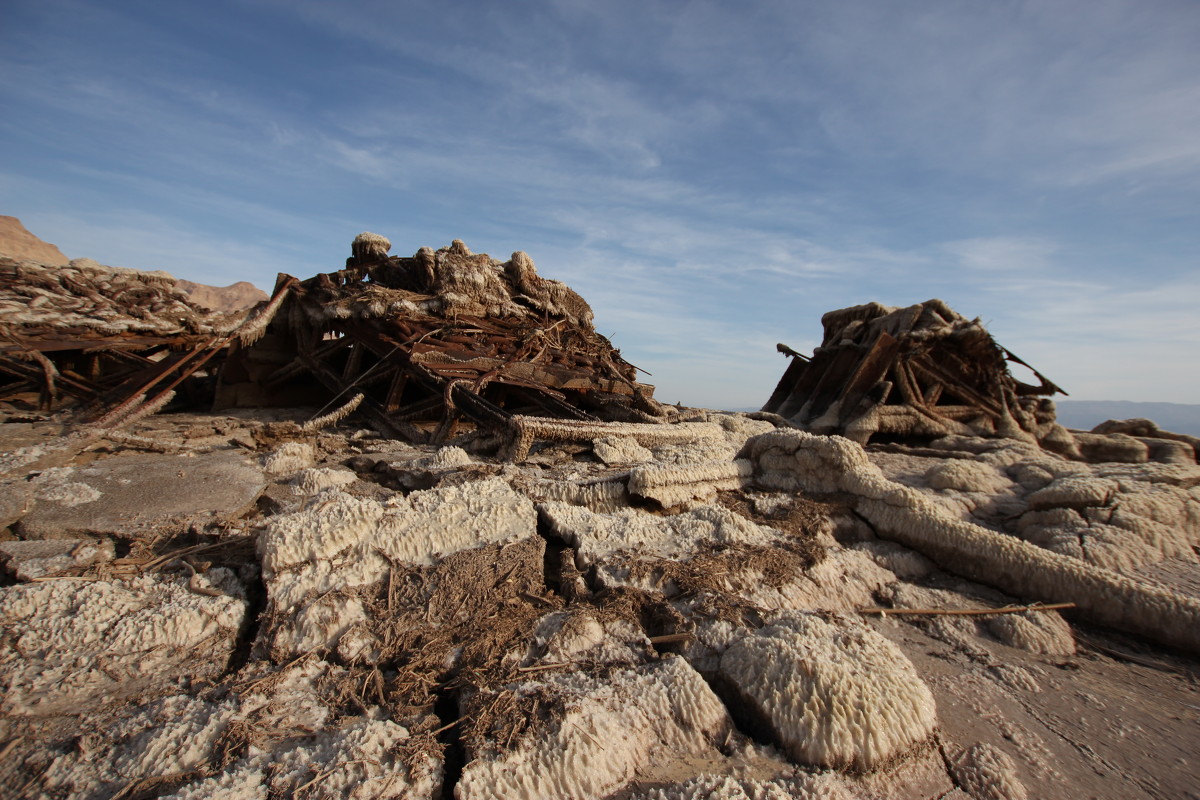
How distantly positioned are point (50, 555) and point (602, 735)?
2.48m

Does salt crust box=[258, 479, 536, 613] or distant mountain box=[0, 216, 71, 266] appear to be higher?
distant mountain box=[0, 216, 71, 266]

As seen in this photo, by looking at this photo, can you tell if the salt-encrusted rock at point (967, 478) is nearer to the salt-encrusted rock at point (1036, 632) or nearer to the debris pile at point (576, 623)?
the debris pile at point (576, 623)

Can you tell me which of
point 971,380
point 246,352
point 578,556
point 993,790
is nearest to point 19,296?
point 246,352

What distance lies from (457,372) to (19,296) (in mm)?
5215

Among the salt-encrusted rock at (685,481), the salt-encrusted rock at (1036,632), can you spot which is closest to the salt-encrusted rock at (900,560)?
the salt-encrusted rock at (1036,632)

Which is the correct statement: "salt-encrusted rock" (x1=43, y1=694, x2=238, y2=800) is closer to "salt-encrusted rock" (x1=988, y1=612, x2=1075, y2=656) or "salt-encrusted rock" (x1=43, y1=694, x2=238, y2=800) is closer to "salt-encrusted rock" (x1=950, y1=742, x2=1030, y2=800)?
"salt-encrusted rock" (x1=950, y1=742, x2=1030, y2=800)

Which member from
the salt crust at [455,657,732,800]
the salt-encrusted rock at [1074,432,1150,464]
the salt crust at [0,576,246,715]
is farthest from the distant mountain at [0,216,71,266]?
the salt-encrusted rock at [1074,432,1150,464]

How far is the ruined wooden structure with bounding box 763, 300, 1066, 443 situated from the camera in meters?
7.48

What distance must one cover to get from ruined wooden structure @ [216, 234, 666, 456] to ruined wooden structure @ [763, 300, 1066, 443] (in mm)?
3383

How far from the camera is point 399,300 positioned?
19.7ft

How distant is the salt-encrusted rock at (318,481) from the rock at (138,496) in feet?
0.68

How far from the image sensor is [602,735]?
1.57 m

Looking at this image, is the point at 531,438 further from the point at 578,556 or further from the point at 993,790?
the point at 993,790

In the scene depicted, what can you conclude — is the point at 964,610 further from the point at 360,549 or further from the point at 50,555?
the point at 50,555
